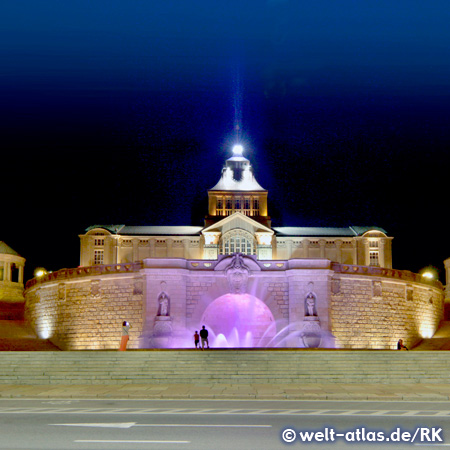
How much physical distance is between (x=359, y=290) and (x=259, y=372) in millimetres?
20206

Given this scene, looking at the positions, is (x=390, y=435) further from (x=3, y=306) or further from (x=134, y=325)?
(x=3, y=306)

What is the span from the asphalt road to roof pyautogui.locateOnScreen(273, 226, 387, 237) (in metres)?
52.4

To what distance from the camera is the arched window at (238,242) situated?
6962cm

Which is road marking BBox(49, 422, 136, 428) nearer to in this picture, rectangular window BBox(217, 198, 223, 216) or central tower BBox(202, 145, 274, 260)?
central tower BBox(202, 145, 274, 260)

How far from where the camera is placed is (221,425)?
48.6 ft

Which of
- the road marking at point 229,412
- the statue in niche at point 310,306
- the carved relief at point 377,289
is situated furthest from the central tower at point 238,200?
the road marking at point 229,412

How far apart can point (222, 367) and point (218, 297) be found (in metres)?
15.7

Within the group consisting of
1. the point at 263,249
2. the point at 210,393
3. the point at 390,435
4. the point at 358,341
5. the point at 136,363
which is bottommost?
the point at 390,435

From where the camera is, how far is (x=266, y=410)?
1773 cm

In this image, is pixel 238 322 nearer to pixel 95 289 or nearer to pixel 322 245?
pixel 95 289

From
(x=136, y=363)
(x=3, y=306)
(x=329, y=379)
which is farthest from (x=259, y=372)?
(x=3, y=306)

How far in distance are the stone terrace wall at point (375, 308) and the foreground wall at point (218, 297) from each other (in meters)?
0.07

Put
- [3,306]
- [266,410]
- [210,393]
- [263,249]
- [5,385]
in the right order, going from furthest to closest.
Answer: [263,249] → [3,306] → [5,385] → [210,393] → [266,410]

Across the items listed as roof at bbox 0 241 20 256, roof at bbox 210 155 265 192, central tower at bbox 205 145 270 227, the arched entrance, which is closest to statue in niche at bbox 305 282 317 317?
the arched entrance
